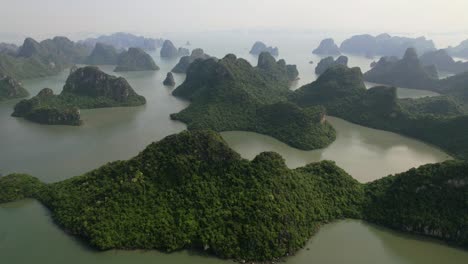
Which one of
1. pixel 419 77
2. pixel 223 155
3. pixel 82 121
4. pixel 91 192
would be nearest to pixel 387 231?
pixel 223 155

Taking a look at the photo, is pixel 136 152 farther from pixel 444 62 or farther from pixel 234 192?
pixel 444 62

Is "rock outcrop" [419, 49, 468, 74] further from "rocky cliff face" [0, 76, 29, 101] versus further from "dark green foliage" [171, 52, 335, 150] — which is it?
"rocky cliff face" [0, 76, 29, 101]

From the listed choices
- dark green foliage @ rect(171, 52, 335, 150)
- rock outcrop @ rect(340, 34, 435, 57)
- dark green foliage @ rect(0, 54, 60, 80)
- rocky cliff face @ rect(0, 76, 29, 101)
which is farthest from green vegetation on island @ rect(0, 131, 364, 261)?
rock outcrop @ rect(340, 34, 435, 57)

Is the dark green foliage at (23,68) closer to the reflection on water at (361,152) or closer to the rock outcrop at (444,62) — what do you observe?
the reflection on water at (361,152)

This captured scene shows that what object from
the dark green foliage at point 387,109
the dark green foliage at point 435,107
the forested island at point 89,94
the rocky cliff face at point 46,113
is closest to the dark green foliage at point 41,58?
the forested island at point 89,94

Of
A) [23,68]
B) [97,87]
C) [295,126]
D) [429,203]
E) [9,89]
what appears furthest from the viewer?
[23,68]

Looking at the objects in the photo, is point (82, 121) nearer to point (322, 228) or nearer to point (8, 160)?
point (8, 160)

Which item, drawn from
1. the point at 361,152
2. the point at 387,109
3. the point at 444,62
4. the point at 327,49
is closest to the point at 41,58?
the point at 387,109
